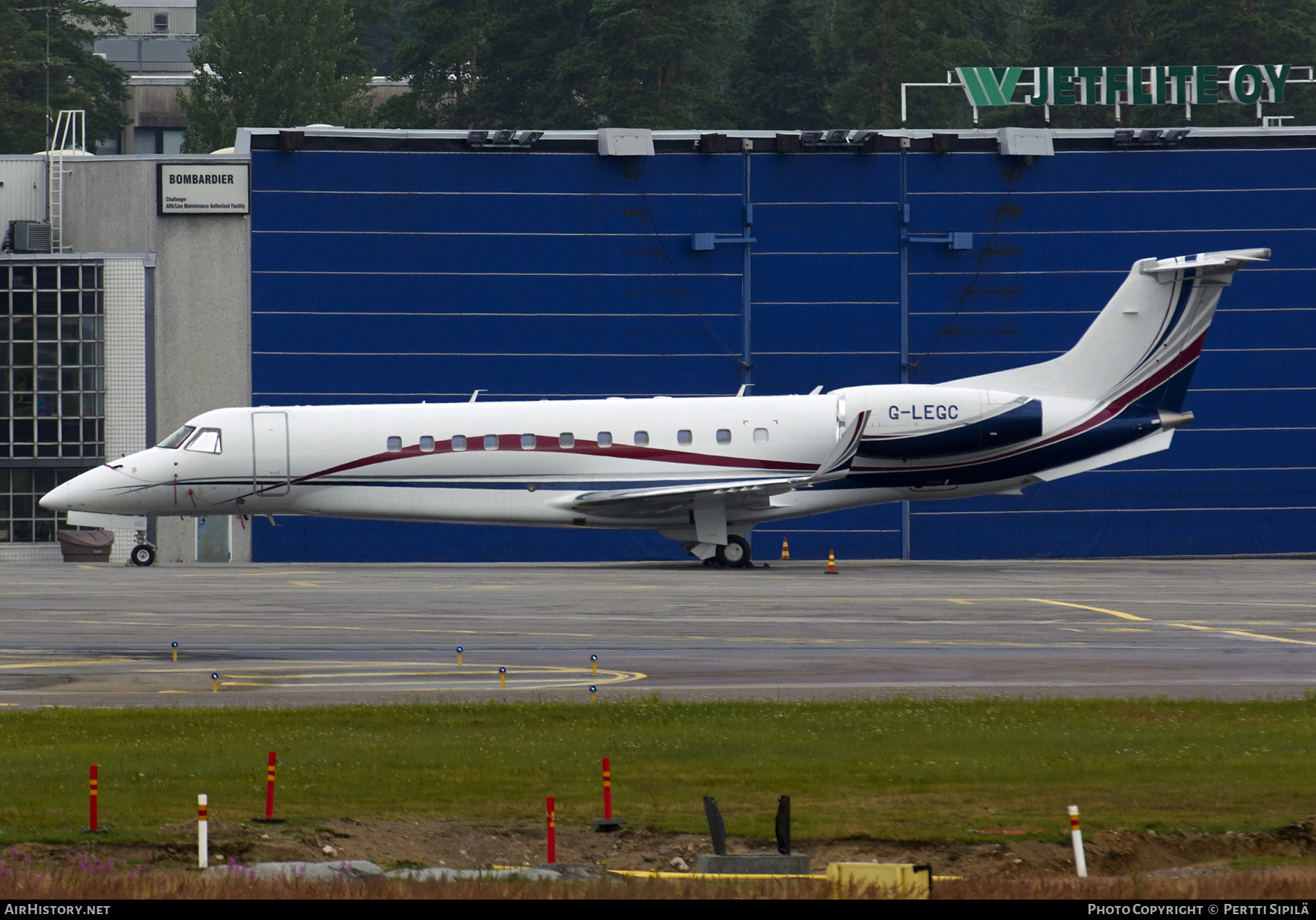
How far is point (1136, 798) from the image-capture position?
1352 cm

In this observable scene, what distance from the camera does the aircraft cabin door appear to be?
3691 cm

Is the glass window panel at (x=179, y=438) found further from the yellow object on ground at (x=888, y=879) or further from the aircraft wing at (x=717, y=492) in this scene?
the yellow object on ground at (x=888, y=879)

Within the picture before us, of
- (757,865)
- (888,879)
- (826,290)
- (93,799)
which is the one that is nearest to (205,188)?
(826,290)

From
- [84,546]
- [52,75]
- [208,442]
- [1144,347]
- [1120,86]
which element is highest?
[52,75]

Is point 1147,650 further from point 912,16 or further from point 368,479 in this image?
point 912,16

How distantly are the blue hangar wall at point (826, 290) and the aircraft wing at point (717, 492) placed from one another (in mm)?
9933

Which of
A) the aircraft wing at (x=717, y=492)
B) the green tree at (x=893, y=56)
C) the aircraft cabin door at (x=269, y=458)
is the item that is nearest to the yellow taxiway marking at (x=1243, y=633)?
the aircraft wing at (x=717, y=492)

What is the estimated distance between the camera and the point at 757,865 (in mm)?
11031

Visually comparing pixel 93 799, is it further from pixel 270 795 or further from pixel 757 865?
pixel 757 865

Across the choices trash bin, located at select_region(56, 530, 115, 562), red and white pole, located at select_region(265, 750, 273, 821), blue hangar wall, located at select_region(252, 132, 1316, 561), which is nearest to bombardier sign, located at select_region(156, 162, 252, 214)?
blue hangar wall, located at select_region(252, 132, 1316, 561)

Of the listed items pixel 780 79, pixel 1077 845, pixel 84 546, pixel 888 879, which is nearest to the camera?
pixel 888 879

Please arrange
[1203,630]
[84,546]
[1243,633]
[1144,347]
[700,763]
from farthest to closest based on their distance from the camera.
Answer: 1. [84,546]
2. [1144,347]
3. [1203,630]
4. [1243,633]
5. [700,763]

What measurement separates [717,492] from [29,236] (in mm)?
23434

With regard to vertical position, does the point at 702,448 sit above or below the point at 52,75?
below
